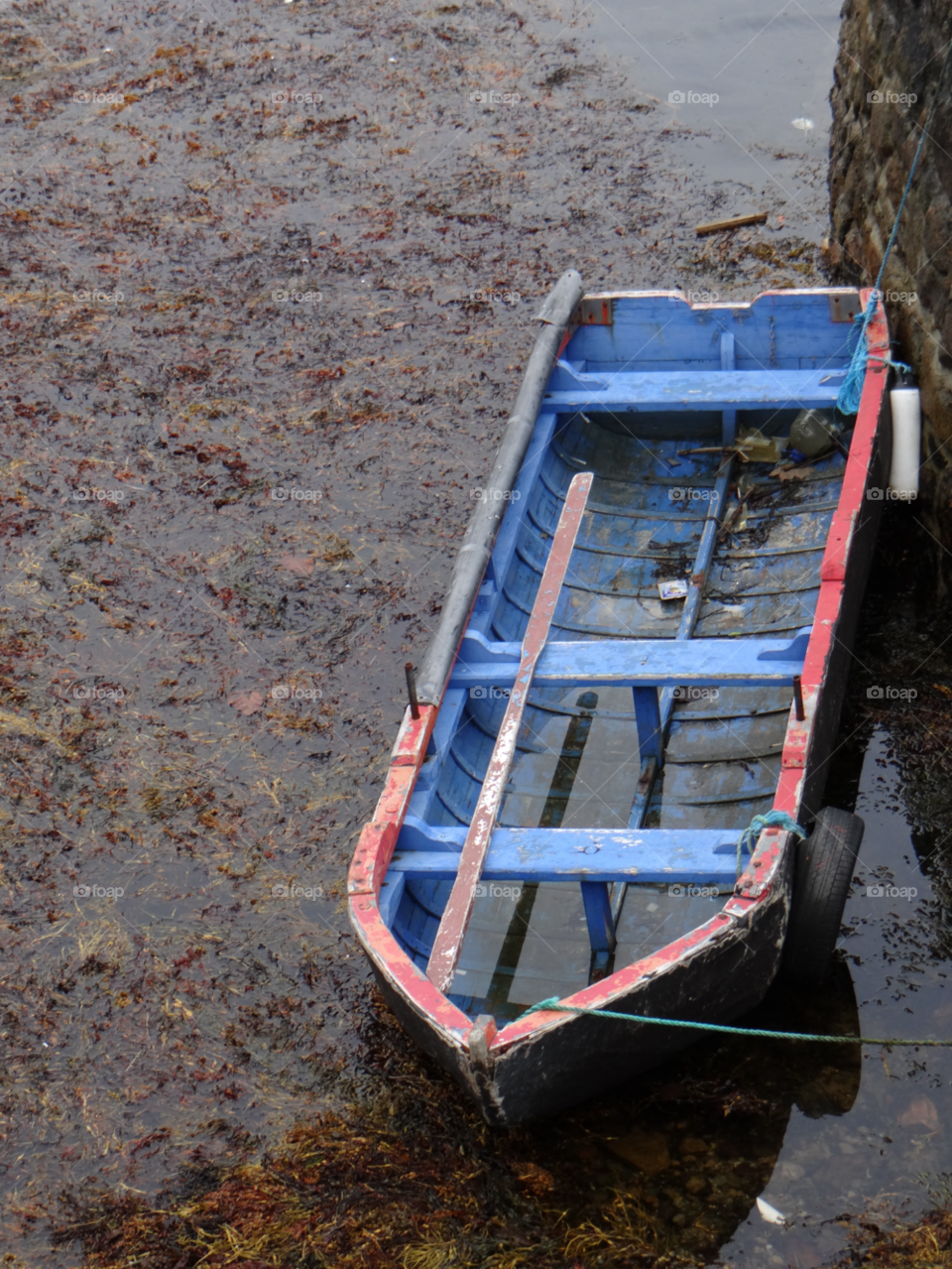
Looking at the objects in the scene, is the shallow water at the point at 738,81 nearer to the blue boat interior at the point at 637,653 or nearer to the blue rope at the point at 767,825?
the blue boat interior at the point at 637,653

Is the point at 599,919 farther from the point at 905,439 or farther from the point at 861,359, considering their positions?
the point at 861,359

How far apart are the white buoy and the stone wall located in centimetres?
11

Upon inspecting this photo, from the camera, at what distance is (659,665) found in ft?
19.6

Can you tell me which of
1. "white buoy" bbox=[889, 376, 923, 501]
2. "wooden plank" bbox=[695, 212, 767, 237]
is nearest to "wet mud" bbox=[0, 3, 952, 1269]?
"wooden plank" bbox=[695, 212, 767, 237]

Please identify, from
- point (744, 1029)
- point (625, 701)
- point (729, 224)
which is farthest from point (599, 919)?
point (729, 224)

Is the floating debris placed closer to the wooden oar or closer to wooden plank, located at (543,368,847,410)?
the wooden oar

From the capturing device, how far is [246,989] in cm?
623

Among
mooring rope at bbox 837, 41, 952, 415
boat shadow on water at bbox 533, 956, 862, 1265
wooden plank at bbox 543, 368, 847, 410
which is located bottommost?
boat shadow on water at bbox 533, 956, 862, 1265

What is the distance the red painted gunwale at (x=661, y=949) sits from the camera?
15.2 feet

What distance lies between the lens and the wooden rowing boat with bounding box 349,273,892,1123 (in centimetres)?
494

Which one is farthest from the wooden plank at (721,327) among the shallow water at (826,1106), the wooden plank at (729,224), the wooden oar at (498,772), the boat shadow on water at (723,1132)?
the boat shadow on water at (723,1132)

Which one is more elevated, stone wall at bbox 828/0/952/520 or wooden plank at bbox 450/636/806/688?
stone wall at bbox 828/0/952/520

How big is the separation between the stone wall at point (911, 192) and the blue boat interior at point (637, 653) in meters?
0.54

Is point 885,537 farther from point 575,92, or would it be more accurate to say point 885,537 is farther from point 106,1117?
point 575,92
